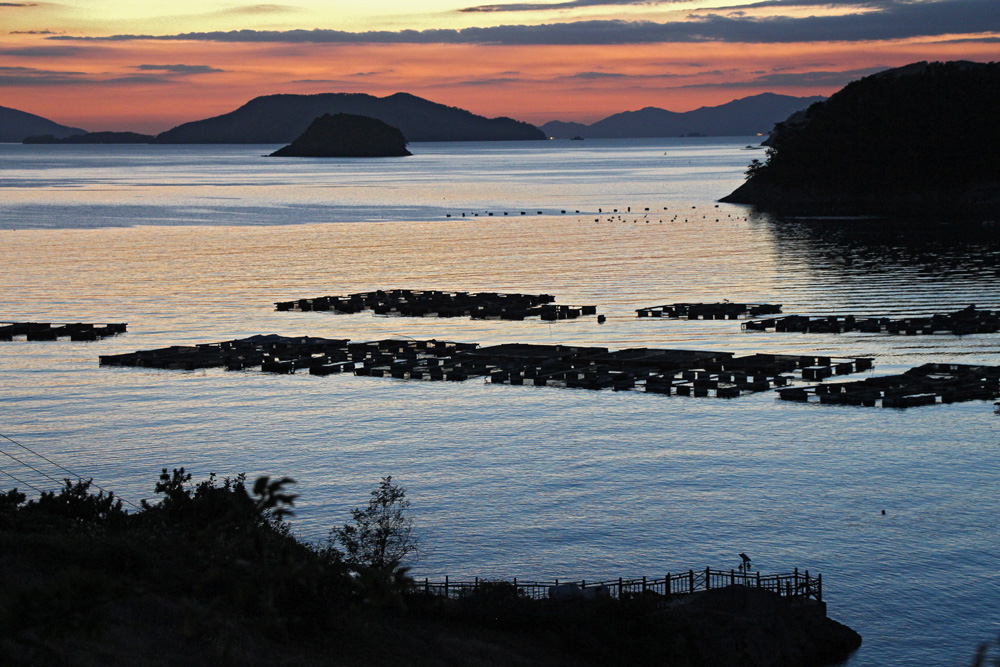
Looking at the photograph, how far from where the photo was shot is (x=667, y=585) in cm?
3788

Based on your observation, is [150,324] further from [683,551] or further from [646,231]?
[646,231]

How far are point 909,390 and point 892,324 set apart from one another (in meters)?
27.1

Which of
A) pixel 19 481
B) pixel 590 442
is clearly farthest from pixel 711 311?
pixel 19 481

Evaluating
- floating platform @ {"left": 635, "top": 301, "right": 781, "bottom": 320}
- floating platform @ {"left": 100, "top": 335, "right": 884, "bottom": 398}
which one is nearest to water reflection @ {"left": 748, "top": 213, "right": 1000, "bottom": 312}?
floating platform @ {"left": 635, "top": 301, "right": 781, "bottom": 320}

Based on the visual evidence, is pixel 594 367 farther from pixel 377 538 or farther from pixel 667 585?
pixel 667 585

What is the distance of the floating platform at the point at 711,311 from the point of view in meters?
105

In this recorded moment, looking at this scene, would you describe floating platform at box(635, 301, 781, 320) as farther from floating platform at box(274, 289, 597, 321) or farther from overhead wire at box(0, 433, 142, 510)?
overhead wire at box(0, 433, 142, 510)

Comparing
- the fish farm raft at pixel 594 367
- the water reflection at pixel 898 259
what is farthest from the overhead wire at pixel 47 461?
the water reflection at pixel 898 259

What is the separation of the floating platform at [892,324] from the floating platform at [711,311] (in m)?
3.60

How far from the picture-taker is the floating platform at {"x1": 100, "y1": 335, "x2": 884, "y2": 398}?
258ft

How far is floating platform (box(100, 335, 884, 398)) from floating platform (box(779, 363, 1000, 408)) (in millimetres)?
3572

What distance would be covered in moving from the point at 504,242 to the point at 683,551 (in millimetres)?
132866

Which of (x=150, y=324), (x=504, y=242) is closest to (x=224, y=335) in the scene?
(x=150, y=324)

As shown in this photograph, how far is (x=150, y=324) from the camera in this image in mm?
105375
